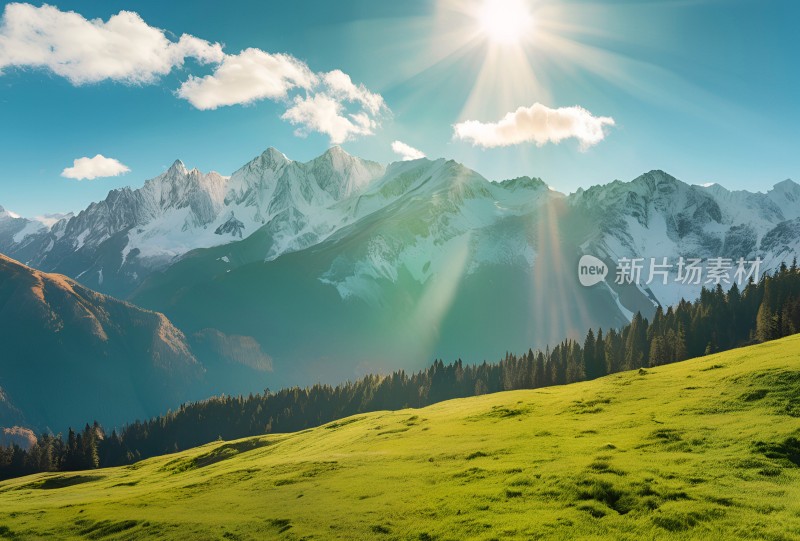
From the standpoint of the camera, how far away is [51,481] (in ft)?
323

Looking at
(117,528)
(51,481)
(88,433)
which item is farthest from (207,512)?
(88,433)

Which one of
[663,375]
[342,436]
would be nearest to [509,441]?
[663,375]

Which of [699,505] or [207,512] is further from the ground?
[699,505]

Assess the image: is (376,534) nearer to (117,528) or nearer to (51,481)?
(117,528)

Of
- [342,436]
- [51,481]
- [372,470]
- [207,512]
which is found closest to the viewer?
[207,512]

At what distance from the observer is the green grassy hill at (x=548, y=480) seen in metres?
29.0

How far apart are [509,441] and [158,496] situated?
115 ft

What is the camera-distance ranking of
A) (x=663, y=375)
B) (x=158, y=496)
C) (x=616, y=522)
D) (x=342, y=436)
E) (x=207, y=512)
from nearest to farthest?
(x=616, y=522)
(x=207, y=512)
(x=158, y=496)
(x=663, y=375)
(x=342, y=436)

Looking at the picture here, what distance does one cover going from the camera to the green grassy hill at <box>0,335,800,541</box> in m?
29.0

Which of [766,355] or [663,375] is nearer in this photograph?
[766,355]

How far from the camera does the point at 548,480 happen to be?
116ft

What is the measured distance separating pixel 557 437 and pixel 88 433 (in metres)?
173

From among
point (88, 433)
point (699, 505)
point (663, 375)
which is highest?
point (663, 375)

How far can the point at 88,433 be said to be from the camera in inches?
6796
